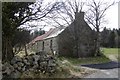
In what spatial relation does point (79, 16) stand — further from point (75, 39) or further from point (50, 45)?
point (50, 45)

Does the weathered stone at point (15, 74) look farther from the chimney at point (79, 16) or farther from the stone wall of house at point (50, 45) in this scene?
the chimney at point (79, 16)

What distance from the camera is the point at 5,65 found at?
1177 cm

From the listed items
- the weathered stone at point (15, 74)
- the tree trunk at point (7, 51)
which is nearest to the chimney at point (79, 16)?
the tree trunk at point (7, 51)

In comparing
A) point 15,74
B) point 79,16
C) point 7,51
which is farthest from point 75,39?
point 15,74

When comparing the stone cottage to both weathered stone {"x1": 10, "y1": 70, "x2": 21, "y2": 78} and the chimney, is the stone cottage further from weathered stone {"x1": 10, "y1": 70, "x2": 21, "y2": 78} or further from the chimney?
weathered stone {"x1": 10, "y1": 70, "x2": 21, "y2": 78}

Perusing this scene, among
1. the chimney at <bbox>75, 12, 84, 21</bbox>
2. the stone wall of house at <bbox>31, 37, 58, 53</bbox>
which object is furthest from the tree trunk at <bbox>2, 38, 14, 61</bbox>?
the chimney at <bbox>75, 12, 84, 21</bbox>

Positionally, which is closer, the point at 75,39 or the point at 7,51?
the point at 7,51

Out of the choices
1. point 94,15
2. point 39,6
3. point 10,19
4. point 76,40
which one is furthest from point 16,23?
point 94,15

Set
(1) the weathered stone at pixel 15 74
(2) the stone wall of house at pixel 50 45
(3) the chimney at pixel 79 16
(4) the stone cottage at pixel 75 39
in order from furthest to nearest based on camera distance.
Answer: (2) the stone wall of house at pixel 50 45 < (3) the chimney at pixel 79 16 < (4) the stone cottage at pixel 75 39 < (1) the weathered stone at pixel 15 74

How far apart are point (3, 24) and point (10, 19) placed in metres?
0.65

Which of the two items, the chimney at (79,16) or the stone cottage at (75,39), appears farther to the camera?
the chimney at (79,16)

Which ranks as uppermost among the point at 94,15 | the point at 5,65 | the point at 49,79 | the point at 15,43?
the point at 94,15

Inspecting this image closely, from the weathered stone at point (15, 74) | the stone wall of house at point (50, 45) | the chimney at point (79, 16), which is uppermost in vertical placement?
the chimney at point (79, 16)

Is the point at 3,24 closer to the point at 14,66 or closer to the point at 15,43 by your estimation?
the point at 14,66
